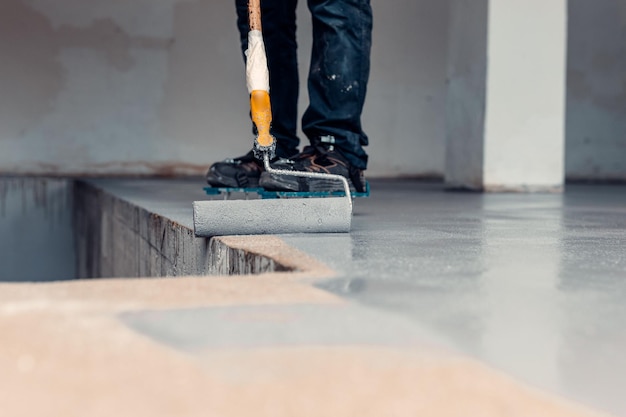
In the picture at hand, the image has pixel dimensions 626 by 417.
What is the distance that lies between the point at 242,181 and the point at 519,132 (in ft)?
7.22

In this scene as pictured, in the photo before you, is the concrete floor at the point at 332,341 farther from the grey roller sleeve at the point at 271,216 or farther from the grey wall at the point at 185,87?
the grey wall at the point at 185,87

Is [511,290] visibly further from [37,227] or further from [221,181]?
[37,227]

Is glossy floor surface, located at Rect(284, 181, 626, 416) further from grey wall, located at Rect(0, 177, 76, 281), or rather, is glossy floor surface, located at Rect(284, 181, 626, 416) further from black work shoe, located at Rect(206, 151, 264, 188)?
grey wall, located at Rect(0, 177, 76, 281)

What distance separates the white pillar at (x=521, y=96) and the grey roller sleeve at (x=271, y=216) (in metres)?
2.59

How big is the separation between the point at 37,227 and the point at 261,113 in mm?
3479

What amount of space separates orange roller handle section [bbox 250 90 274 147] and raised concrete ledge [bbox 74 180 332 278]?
24 centimetres

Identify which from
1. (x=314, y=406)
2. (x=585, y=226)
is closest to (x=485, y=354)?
(x=314, y=406)

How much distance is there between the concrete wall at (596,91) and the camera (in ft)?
20.5

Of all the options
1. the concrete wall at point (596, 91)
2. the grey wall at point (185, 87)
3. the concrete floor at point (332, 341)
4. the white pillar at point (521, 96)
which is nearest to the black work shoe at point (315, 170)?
the concrete floor at point (332, 341)

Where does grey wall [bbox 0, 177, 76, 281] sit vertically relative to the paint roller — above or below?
below

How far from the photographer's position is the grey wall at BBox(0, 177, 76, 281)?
15.6 feet

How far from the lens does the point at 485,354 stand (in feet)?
2.02

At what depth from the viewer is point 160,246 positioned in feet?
6.05

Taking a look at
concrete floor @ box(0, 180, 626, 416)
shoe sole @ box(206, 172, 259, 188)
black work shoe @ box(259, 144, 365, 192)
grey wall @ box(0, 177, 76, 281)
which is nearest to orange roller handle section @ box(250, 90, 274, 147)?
black work shoe @ box(259, 144, 365, 192)
